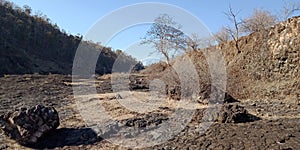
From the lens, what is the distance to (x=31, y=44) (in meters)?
32.8

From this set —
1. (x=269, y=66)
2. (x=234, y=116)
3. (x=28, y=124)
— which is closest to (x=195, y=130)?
(x=234, y=116)

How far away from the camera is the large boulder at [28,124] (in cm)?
551

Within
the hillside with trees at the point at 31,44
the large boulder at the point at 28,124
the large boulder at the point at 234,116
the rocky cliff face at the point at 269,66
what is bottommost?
the large boulder at the point at 28,124

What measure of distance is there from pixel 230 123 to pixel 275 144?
5.03 feet

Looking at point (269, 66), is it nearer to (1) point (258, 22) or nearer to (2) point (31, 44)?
(1) point (258, 22)

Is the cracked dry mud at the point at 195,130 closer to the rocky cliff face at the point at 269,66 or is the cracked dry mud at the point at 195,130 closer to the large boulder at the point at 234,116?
the large boulder at the point at 234,116

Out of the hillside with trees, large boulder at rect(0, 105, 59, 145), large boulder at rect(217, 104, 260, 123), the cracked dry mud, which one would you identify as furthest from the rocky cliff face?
the hillside with trees

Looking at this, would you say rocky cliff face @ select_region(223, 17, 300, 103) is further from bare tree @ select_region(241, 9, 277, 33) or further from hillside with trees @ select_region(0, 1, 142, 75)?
hillside with trees @ select_region(0, 1, 142, 75)

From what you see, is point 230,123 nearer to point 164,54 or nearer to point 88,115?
point 88,115

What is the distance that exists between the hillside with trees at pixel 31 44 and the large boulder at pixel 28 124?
16770 mm

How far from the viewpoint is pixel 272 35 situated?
30.3 ft

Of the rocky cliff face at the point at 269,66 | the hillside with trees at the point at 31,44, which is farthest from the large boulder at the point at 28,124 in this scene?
the hillside with trees at the point at 31,44

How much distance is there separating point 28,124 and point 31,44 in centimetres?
3005

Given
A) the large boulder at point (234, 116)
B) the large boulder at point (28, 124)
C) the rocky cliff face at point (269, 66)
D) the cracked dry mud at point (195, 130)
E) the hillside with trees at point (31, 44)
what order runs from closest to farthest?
the cracked dry mud at point (195, 130) → the large boulder at point (28, 124) → the large boulder at point (234, 116) → the rocky cliff face at point (269, 66) → the hillside with trees at point (31, 44)
